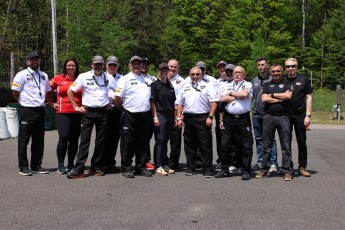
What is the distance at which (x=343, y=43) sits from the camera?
154ft

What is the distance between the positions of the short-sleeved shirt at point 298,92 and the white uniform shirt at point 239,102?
69 cm

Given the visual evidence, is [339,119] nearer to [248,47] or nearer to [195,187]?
[195,187]

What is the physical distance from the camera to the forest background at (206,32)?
127 ft

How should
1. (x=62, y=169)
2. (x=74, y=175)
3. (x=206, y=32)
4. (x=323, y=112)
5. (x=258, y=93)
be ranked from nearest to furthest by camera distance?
(x=74, y=175)
(x=62, y=169)
(x=258, y=93)
(x=323, y=112)
(x=206, y=32)

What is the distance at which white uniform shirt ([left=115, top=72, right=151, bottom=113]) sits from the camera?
8148mm

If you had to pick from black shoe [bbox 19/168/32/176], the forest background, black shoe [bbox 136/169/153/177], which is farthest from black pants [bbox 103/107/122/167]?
the forest background

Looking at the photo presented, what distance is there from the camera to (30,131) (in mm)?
8414

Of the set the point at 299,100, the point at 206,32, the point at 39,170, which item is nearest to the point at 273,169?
the point at 299,100

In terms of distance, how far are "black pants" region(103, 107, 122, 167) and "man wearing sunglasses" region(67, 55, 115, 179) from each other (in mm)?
276

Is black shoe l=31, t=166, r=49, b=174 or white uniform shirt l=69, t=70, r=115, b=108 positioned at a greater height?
white uniform shirt l=69, t=70, r=115, b=108

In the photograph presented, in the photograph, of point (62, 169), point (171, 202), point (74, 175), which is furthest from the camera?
point (62, 169)

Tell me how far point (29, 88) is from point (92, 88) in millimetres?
1078

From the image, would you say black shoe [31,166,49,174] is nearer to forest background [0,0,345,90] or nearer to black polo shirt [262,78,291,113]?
black polo shirt [262,78,291,113]

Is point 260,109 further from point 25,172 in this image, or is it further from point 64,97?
point 25,172
